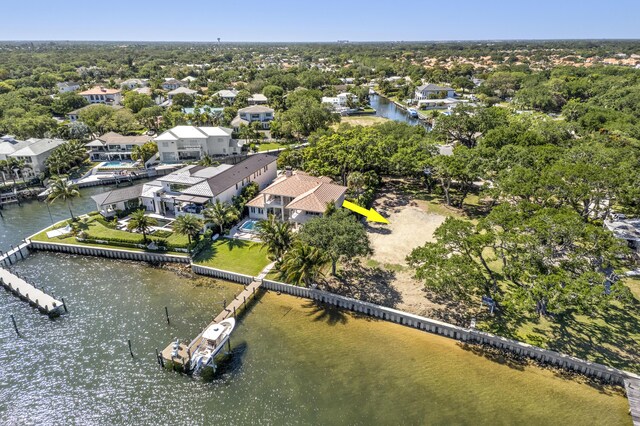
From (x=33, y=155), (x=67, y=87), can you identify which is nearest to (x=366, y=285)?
(x=33, y=155)

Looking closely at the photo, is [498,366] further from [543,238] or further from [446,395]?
[543,238]

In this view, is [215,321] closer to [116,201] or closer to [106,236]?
[106,236]

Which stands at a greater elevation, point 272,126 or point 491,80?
point 491,80

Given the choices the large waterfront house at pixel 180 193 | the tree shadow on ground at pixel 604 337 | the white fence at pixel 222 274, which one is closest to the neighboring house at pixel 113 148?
the large waterfront house at pixel 180 193

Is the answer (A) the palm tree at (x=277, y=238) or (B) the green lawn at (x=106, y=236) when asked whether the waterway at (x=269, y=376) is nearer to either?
(A) the palm tree at (x=277, y=238)

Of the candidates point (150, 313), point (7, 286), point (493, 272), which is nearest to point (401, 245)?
point (493, 272)
